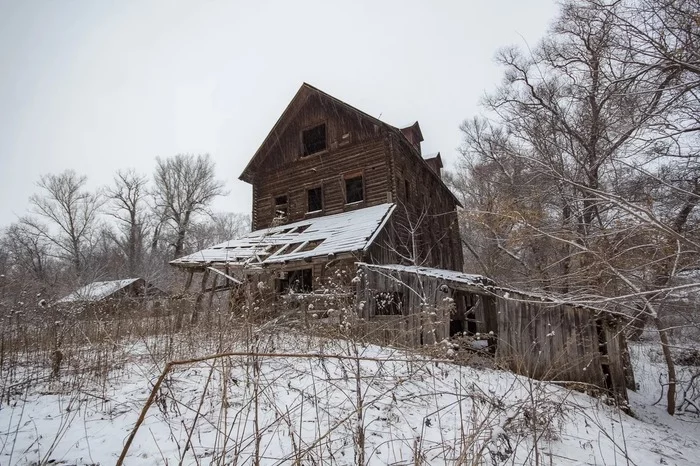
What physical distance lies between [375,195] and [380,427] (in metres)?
11.0

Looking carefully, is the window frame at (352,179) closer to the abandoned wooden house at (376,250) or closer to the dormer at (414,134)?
the abandoned wooden house at (376,250)

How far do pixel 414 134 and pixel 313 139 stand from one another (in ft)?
19.2

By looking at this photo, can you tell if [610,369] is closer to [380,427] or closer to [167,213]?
[380,427]

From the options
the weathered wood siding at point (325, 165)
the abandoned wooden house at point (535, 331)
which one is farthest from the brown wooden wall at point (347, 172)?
the abandoned wooden house at point (535, 331)

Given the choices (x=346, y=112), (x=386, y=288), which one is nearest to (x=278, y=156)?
(x=346, y=112)

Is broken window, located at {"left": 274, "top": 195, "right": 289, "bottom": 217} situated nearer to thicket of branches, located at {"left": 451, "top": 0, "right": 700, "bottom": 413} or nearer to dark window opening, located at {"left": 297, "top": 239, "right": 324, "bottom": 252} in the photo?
dark window opening, located at {"left": 297, "top": 239, "right": 324, "bottom": 252}

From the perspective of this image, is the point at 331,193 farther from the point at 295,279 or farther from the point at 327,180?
the point at 295,279

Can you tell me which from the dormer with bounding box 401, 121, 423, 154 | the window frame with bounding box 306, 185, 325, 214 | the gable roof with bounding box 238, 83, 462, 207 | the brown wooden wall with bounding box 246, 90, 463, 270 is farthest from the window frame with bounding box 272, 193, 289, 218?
the dormer with bounding box 401, 121, 423, 154

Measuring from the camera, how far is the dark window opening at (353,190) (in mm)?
14898

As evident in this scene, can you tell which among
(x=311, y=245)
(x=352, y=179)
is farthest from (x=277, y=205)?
(x=311, y=245)

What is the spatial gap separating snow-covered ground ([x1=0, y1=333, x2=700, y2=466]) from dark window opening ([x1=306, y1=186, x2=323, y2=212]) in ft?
34.6

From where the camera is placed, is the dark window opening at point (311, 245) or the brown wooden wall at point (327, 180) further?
the brown wooden wall at point (327, 180)

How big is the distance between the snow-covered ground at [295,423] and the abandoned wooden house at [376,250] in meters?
1.82

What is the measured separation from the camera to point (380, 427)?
11.7ft
